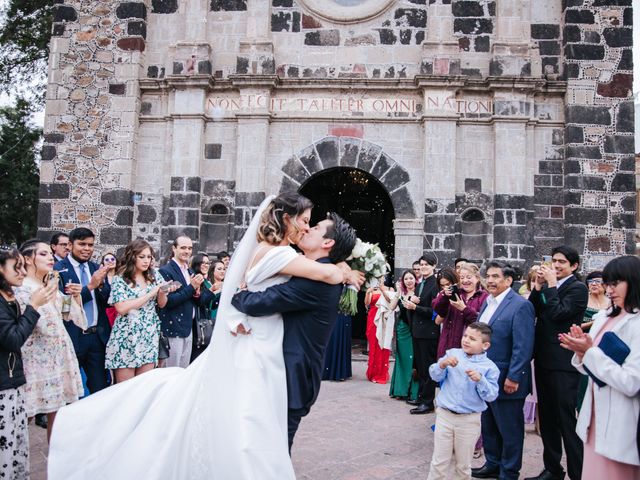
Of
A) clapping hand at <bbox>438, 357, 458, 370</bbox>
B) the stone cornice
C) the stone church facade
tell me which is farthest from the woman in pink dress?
the stone cornice

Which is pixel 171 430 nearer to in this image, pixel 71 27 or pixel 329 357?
pixel 329 357

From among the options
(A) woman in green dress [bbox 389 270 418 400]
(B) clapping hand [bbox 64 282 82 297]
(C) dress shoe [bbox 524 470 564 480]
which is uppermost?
(B) clapping hand [bbox 64 282 82 297]

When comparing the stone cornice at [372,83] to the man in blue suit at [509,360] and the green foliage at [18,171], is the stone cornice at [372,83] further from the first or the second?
the green foliage at [18,171]

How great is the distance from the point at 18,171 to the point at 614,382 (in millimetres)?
19472

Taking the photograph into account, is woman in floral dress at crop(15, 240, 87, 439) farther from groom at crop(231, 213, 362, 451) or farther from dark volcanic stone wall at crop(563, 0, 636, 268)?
dark volcanic stone wall at crop(563, 0, 636, 268)

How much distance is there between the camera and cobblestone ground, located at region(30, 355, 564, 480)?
5.41 meters

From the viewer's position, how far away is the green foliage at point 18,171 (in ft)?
61.6

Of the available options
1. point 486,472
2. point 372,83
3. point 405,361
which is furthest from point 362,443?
point 372,83

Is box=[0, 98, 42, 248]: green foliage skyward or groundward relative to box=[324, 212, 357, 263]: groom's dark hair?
skyward

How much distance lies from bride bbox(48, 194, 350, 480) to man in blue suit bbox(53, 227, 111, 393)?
84.0 inches

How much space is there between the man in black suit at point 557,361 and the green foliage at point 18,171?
17806 mm

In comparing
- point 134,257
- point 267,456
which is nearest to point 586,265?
point 134,257

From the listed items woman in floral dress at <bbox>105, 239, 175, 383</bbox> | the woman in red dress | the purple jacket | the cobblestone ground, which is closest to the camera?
the cobblestone ground

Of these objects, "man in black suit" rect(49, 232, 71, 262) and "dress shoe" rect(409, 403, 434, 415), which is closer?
"man in black suit" rect(49, 232, 71, 262)
